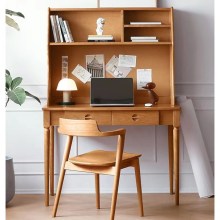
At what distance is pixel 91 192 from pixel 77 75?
3.25 ft

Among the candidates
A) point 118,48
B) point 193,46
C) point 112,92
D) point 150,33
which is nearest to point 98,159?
point 112,92

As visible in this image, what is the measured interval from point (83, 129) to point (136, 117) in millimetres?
612

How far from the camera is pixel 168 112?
141 inches

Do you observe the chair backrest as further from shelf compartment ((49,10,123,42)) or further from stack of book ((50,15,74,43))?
shelf compartment ((49,10,123,42))

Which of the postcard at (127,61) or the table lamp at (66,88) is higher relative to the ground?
the postcard at (127,61)

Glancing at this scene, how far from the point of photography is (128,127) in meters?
4.10

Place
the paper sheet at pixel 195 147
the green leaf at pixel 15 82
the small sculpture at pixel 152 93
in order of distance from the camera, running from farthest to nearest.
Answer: the paper sheet at pixel 195 147 → the small sculpture at pixel 152 93 → the green leaf at pixel 15 82

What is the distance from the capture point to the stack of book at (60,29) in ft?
12.6

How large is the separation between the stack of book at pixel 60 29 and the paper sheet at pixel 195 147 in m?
1.04

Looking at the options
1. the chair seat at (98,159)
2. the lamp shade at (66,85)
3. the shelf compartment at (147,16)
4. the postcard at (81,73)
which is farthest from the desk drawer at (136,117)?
the shelf compartment at (147,16)

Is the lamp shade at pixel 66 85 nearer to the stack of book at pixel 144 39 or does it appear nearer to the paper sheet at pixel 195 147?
the stack of book at pixel 144 39
